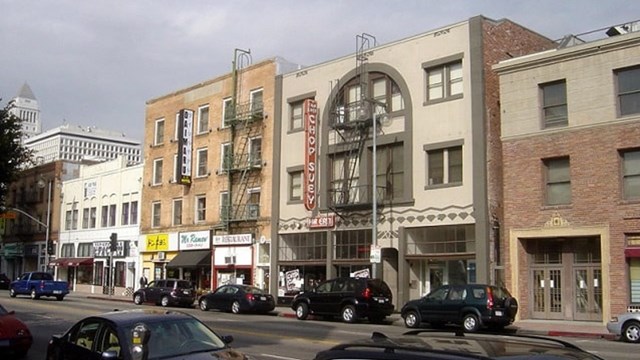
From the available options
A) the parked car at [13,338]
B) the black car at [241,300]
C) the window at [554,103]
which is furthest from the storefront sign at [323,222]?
the parked car at [13,338]

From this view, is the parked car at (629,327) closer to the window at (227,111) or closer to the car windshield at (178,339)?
the car windshield at (178,339)

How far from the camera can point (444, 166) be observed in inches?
1208

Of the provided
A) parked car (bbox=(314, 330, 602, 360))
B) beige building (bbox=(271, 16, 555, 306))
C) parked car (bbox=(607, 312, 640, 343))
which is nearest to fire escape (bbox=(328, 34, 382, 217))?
beige building (bbox=(271, 16, 555, 306))

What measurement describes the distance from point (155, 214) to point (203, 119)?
8387 mm

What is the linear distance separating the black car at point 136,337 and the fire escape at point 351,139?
76.6ft

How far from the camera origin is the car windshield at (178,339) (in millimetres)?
8922

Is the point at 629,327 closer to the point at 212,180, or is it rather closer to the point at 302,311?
the point at 302,311

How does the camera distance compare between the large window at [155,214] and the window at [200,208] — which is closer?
the window at [200,208]

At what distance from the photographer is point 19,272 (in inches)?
2776

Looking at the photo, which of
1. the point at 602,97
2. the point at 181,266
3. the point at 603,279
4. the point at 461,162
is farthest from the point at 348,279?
the point at 181,266

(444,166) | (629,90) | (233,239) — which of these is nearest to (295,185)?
(233,239)

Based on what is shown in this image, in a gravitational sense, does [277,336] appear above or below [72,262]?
below

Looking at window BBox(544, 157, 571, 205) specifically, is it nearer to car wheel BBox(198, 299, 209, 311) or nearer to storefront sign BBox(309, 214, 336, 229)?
storefront sign BBox(309, 214, 336, 229)

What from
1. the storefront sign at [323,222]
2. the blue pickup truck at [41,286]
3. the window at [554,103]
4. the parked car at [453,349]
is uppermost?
the window at [554,103]
